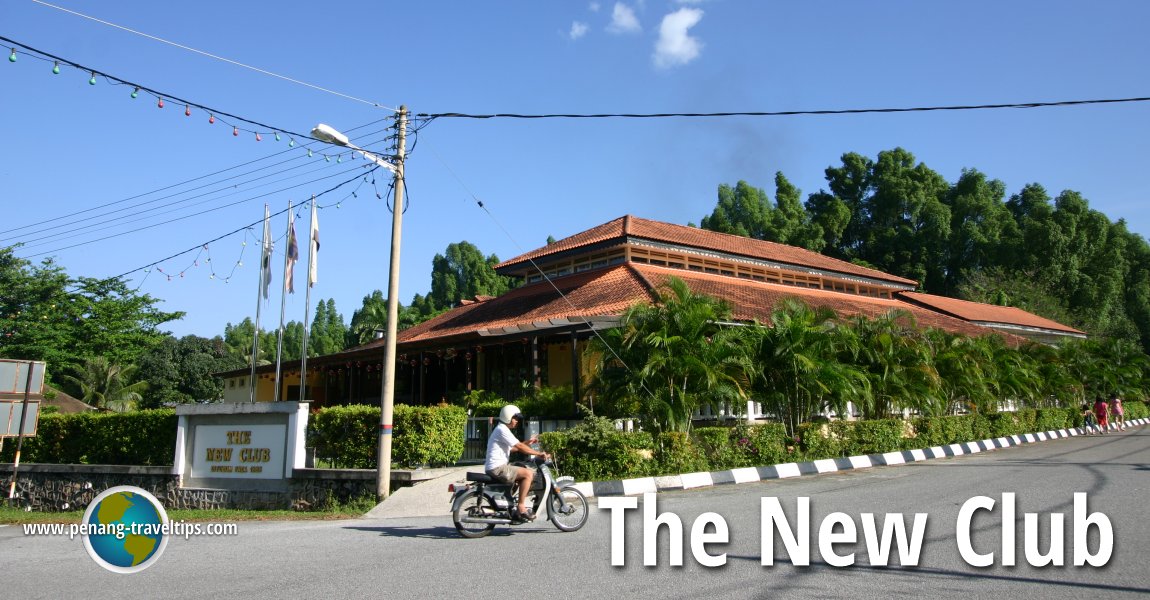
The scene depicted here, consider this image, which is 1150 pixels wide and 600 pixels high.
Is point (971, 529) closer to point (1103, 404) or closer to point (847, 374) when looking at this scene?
point (847, 374)

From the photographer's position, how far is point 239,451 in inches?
550

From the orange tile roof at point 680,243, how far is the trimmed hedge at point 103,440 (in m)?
11.4

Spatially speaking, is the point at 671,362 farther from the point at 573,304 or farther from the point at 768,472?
the point at 573,304

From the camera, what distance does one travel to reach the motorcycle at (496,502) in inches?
333

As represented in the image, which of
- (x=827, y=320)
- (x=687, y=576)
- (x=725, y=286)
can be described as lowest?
(x=687, y=576)

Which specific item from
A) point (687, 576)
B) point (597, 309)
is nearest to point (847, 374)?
point (597, 309)

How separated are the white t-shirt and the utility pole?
12.8 feet

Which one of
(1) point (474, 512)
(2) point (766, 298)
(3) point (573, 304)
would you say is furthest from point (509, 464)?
(2) point (766, 298)

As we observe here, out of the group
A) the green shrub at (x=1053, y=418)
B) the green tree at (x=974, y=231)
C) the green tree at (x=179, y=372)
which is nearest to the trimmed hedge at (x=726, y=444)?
the green shrub at (x=1053, y=418)

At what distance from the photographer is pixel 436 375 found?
86.6ft

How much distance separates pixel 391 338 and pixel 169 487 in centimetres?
579

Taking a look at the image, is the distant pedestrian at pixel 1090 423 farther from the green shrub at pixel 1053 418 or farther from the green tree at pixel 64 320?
the green tree at pixel 64 320

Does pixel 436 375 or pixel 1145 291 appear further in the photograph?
pixel 1145 291

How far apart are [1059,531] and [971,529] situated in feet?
2.82
